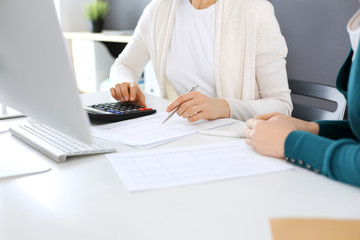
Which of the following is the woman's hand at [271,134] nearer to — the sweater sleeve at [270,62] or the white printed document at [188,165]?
the white printed document at [188,165]

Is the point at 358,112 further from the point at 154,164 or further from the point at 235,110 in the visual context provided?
the point at 235,110

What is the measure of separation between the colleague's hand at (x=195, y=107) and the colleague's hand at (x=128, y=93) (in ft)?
0.86

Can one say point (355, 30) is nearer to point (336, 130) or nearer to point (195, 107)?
point (336, 130)

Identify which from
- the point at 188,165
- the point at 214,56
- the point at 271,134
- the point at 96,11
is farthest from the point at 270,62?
the point at 96,11

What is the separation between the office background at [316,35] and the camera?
197 centimetres

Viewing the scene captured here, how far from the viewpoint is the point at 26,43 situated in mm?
600

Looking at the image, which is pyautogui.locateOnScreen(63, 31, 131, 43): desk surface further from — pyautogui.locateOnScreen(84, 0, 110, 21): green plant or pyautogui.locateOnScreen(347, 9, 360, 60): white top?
pyautogui.locateOnScreen(347, 9, 360, 60): white top

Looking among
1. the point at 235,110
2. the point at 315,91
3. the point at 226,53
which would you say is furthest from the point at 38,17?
the point at 315,91

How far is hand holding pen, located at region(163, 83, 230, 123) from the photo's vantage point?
3.40 ft

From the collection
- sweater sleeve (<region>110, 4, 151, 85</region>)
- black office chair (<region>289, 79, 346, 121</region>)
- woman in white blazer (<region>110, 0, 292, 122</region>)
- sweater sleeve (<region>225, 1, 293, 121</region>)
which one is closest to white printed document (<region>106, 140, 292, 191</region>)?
woman in white blazer (<region>110, 0, 292, 122</region>)

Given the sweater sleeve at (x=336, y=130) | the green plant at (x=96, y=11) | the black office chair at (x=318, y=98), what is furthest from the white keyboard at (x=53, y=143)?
the green plant at (x=96, y=11)

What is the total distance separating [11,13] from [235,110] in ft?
2.37

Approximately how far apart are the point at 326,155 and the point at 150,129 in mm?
470

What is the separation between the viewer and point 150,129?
Result: 3.23 feet
